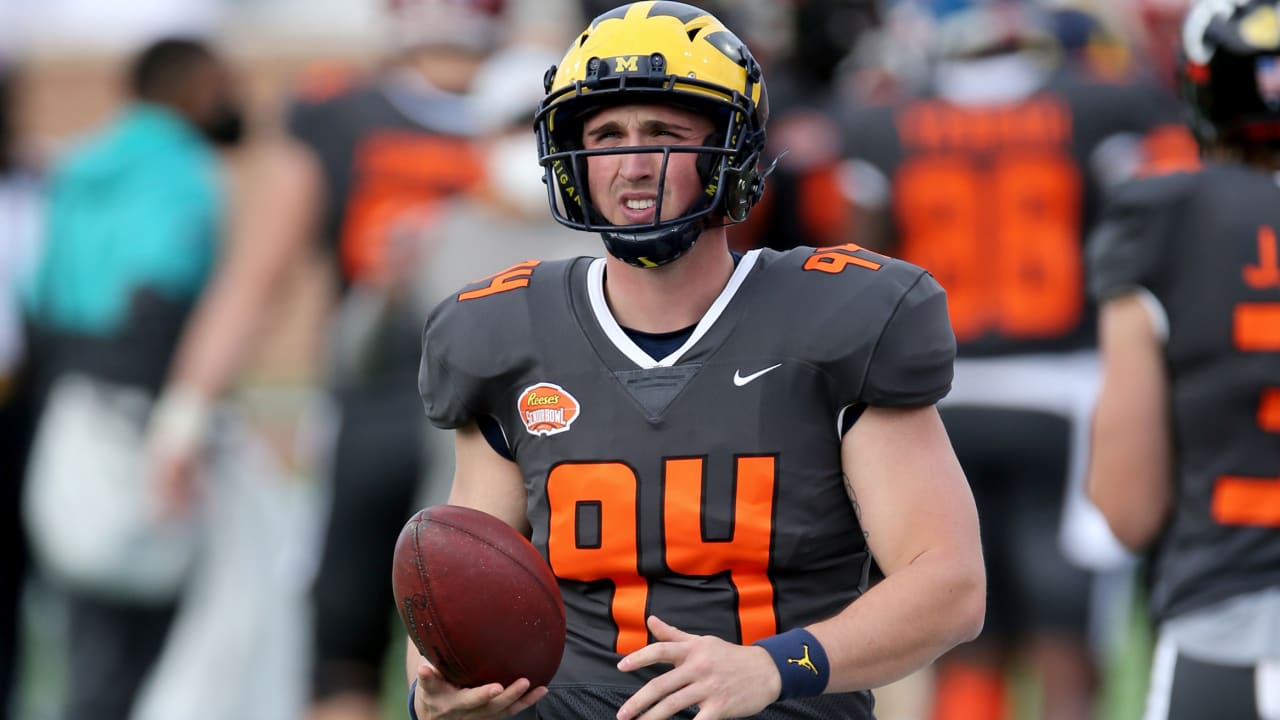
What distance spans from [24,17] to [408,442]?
10176 mm

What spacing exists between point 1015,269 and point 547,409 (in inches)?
135

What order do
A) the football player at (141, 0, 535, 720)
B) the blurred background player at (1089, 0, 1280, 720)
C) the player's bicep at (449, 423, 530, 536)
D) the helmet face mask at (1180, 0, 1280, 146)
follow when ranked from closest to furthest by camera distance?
the player's bicep at (449, 423, 530, 536), the blurred background player at (1089, 0, 1280, 720), the helmet face mask at (1180, 0, 1280, 146), the football player at (141, 0, 535, 720)

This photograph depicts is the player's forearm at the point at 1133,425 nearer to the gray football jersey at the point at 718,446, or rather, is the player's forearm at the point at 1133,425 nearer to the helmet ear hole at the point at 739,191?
the gray football jersey at the point at 718,446

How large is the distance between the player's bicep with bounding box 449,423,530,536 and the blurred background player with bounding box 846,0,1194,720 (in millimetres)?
3131

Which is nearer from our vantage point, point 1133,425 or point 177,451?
point 1133,425

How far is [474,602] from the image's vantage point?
2.80 meters

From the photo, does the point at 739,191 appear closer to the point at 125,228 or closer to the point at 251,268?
the point at 251,268

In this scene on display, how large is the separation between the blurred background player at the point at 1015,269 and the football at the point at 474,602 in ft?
11.4

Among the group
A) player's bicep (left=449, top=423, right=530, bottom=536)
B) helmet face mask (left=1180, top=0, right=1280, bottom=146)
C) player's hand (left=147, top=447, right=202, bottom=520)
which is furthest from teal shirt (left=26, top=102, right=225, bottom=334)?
helmet face mask (left=1180, top=0, right=1280, bottom=146)

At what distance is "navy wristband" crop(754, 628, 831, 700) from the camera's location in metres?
2.76

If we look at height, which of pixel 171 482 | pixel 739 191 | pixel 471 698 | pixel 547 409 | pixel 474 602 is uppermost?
pixel 739 191

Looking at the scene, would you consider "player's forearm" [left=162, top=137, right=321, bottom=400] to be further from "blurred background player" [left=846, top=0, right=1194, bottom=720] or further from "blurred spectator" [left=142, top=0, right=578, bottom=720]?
"blurred background player" [left=846, top=0, right=1194, bottom=720]

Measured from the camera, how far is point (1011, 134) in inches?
245

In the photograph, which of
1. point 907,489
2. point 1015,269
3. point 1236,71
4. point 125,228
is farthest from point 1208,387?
point 125,228
